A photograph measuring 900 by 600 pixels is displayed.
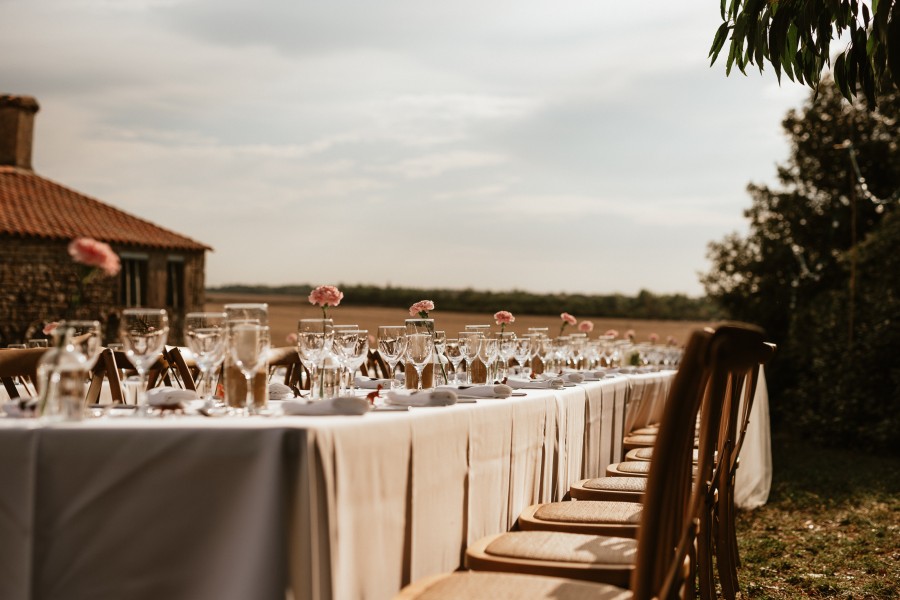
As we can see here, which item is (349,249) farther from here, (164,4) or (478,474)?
(478,474)

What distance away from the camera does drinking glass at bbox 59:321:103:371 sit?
2002mm

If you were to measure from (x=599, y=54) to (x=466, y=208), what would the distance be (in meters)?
36.4

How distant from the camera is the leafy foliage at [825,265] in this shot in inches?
467

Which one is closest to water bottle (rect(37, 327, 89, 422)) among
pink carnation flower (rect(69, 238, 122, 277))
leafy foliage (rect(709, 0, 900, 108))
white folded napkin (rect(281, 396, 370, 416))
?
pink carnation flower (rect(69, 238, 122, 277))

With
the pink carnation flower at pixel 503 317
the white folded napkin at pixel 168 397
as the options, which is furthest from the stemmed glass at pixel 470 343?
the white folded napkin at pixel 168 397

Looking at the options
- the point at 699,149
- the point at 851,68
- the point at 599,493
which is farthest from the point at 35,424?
the point at 699,149

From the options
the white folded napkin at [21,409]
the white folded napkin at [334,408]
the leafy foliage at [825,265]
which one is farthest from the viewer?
the leafy foliage at [825,265]

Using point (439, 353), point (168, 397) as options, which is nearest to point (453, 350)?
point (439, 353)

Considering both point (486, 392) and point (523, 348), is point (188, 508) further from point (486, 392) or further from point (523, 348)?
point (523, 348)

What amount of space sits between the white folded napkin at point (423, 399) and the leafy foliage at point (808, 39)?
172 cm

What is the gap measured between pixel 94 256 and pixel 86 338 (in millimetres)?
196

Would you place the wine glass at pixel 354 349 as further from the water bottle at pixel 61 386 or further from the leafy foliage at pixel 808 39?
the leafy foliage at pixel 808 39

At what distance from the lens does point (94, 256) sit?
198 centimetres

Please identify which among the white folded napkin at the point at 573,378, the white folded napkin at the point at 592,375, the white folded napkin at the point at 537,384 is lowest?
the white folded napkin at the point at 592,375
